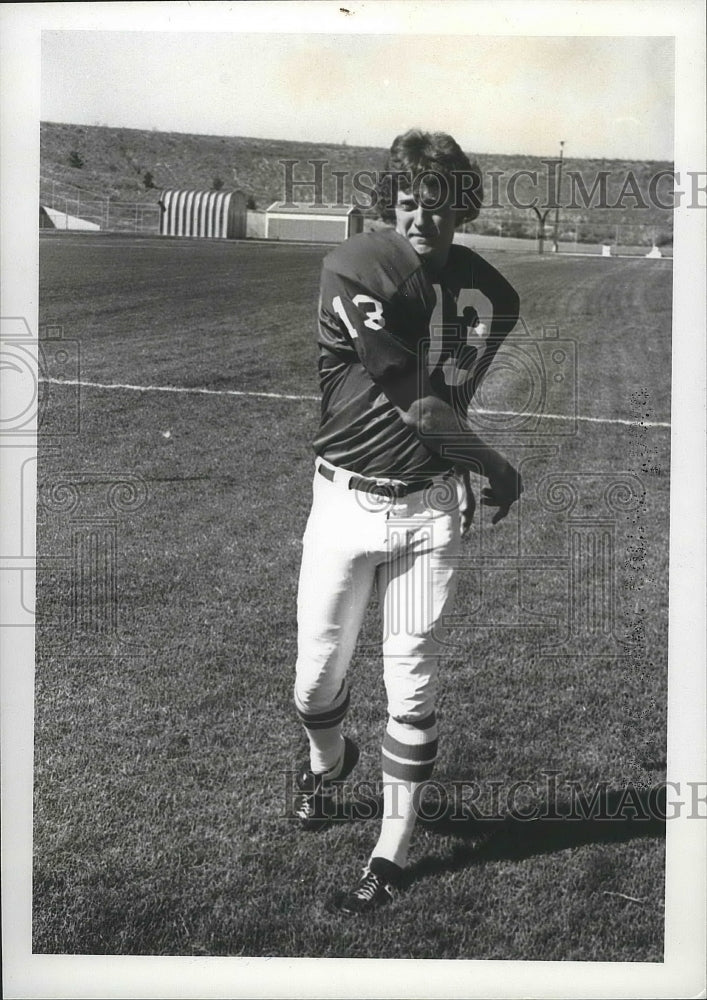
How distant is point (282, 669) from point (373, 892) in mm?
629

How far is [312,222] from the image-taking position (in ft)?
8.95

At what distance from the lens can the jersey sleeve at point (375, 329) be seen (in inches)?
99.7

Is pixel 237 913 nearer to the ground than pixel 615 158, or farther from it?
nearer to the ground

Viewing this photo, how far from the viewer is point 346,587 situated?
2.61 metres

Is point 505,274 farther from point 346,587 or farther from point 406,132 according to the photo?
point 346,587

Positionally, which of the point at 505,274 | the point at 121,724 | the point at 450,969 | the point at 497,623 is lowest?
the point at 450,969

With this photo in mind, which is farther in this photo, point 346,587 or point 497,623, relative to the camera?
point 497,623

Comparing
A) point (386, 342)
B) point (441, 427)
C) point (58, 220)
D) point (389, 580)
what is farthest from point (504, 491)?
point (58, 220)

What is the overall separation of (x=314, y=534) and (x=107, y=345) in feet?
2.62

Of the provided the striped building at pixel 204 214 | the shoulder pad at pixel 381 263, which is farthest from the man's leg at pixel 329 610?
the striped building at pixel 204 214

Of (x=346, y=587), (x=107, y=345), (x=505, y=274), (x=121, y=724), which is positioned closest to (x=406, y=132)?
(x=505, y=274)

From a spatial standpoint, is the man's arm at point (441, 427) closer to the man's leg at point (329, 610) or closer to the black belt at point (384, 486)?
the black belt at point (384, 486)

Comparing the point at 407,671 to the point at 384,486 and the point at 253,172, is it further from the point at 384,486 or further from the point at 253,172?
the point at 253,172

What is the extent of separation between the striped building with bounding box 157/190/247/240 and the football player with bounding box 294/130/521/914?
1.19 ft
